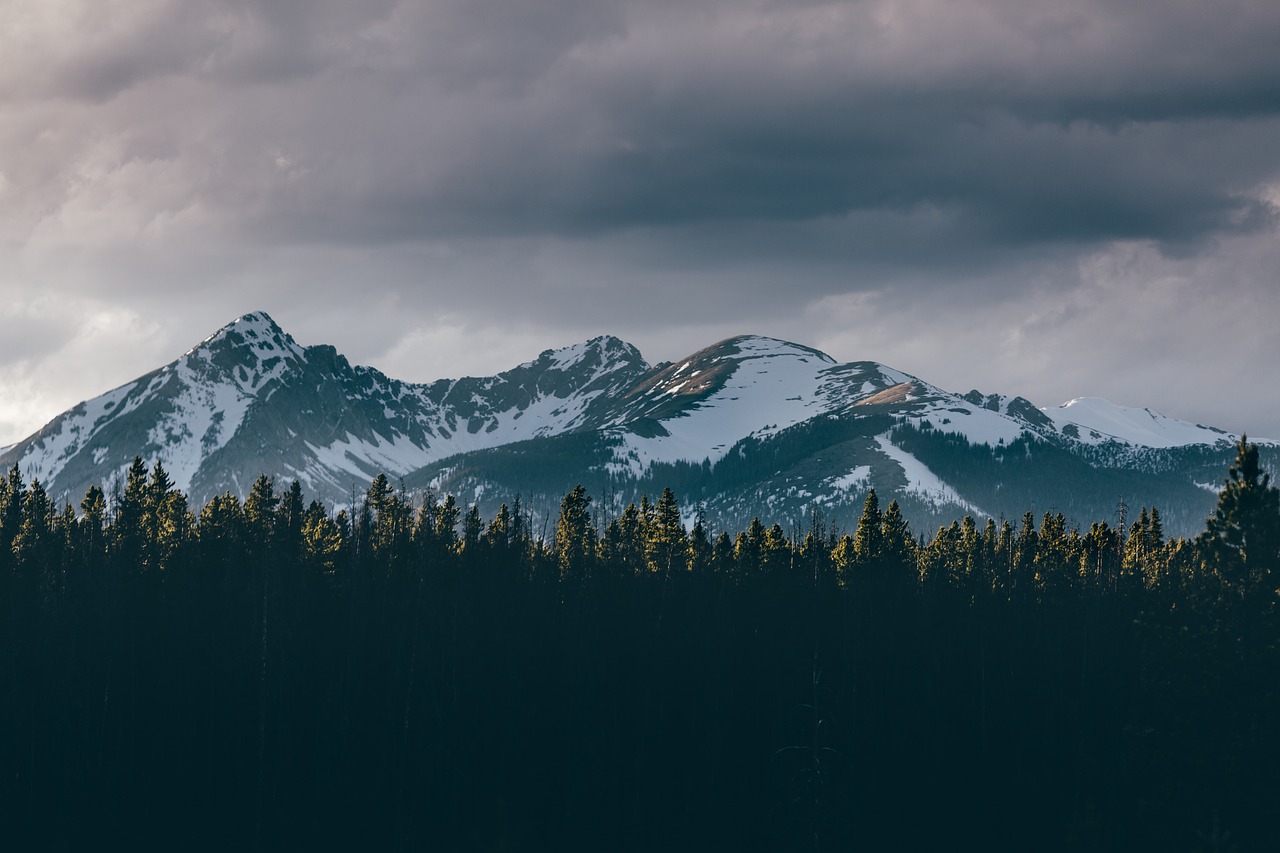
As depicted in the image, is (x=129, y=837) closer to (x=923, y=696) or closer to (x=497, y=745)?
(x=497, y=745)

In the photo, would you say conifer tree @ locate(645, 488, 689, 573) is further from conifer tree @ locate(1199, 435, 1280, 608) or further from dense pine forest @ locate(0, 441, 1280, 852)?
conifer tree @ locate(1199, 435, 1280, 608)

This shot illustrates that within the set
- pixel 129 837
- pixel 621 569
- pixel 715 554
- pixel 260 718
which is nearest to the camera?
pixel 129 837

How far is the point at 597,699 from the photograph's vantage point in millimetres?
86688

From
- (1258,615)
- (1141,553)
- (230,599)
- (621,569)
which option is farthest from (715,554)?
(1258,615)

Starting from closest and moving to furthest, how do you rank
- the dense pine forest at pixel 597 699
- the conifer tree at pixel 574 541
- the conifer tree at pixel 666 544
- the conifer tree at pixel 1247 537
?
the conifer tree at pixel 1247 537 < the dense pine forest at pixel 597 699 < the conifer tree at pixel 574 541 < the conifer tree at pixel 666 544

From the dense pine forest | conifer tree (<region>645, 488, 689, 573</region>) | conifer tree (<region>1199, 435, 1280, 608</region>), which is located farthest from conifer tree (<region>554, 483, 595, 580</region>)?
conifer tree (<region>1199, 435, 1280, 608</region>)

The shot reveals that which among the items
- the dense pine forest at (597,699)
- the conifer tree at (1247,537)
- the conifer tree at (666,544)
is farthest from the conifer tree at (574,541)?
the conifer tree at (1247,537)

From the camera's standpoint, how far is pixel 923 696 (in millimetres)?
92375

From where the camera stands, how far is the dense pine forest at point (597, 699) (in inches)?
2594

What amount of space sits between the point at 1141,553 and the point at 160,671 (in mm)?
81045

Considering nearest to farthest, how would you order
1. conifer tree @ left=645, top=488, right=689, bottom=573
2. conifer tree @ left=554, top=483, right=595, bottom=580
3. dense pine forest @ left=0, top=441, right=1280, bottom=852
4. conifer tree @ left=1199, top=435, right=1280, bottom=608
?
1. conifer tree @ left=1199, top=435, right=1280, bottom=608
2. dense pine forest @ left=0, top=441, right=1280, bottom=852
3. conifer tree @ left=554, top=483, right=595, bottom=580
4. conifer tree @ left=645, top=488, right=689, bottom=573

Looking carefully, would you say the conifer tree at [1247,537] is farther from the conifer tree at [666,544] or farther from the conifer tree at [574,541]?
the conifer tree at [574,541]

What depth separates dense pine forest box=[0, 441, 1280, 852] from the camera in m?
65.9

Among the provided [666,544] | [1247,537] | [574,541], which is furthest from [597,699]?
[1247,537]
